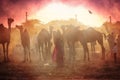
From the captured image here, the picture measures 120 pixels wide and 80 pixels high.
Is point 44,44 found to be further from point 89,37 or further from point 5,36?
point 89,37

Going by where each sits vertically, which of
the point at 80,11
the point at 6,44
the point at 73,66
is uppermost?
the point at 80,11

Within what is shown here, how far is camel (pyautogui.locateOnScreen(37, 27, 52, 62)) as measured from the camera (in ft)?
36.6

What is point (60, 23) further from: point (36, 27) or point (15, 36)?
point (15, 36)

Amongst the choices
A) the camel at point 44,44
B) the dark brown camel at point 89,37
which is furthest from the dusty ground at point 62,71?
the dark brown camel at point 89,37

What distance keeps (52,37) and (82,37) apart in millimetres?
919

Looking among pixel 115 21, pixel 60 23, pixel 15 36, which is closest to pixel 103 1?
pixel 115 21

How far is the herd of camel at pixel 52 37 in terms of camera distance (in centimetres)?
1111

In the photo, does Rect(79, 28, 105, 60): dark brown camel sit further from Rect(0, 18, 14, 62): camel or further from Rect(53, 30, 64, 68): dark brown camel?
Rect(0, 18, 14, 62): camel

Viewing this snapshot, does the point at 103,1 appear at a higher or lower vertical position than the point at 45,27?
higher

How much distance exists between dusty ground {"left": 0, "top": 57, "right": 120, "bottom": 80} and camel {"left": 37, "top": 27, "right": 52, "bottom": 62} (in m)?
0.37

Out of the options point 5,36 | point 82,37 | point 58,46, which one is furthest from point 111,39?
point 5,36

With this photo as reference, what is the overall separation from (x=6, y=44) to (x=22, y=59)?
0.72m

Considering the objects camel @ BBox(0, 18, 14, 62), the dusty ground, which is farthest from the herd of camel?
the dusty ground

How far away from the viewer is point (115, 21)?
11.0m
